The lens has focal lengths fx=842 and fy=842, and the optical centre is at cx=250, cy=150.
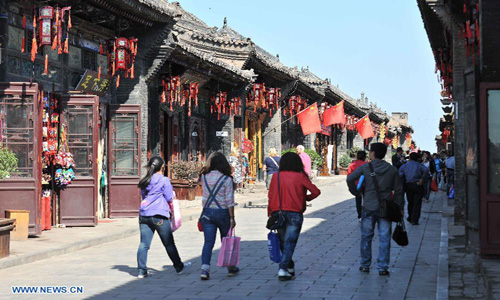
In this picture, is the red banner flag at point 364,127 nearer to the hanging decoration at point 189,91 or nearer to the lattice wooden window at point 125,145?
the hanging decoration at point 189,91

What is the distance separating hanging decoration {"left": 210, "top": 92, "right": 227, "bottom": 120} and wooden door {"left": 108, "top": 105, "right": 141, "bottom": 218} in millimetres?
10292

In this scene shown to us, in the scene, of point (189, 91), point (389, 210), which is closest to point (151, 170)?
point (389, 210)

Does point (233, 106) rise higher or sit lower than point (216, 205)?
higher

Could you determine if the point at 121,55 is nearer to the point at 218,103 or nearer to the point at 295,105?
the point at 218,103

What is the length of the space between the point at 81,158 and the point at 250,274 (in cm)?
767

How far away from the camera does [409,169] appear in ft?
62.2

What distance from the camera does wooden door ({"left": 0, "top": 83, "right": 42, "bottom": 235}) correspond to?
15.0 meters

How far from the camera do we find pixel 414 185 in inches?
736

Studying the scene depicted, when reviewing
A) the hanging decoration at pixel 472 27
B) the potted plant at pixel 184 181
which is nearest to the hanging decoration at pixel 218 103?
the potted plant at pixel 184 181

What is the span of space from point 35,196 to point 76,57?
4.33 meters

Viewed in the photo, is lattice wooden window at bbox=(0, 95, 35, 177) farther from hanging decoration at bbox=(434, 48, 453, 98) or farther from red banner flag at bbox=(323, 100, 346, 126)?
red banner flag at bbox=(323, 100, 346, 126)

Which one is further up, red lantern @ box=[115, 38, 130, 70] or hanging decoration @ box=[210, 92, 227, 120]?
red lantern @ box=[115, 38, 130, 70]

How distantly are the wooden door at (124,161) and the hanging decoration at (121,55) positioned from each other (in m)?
0.91

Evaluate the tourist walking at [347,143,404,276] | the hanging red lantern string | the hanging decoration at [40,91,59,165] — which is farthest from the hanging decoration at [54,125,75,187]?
the hanging red lantern string
